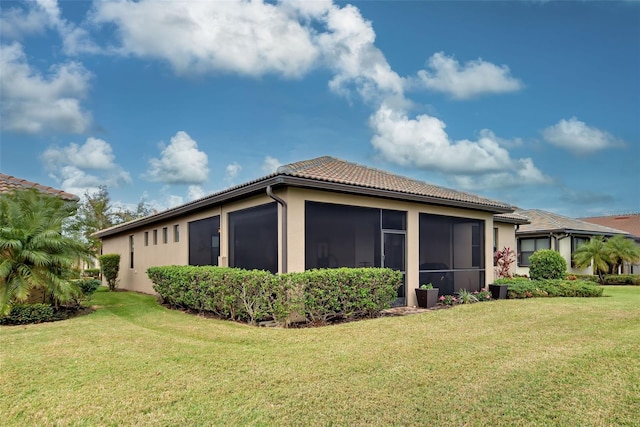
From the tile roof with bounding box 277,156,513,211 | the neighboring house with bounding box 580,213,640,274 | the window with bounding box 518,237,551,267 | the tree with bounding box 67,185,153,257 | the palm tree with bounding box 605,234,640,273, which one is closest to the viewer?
the tile roof with bounding box 277,156,513,211

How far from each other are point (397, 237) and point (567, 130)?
1212 centimetres

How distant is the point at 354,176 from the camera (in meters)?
11.1

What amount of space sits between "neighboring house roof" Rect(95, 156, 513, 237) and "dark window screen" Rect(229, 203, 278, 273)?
517mm

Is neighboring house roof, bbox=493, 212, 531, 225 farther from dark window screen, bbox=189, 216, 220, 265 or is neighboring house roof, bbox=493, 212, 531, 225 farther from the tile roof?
dark window screen, bbox=189, 216, 220, 265

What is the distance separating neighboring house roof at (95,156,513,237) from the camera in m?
8.84

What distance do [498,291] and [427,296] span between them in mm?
3603

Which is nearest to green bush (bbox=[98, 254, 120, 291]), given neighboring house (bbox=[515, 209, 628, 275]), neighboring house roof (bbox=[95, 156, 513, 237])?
neighboring house roof (bbox=[95, 156, 513, 237])

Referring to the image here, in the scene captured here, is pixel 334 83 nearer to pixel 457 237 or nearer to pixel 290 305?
pixel 457 237

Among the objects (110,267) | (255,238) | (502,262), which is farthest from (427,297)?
(110,267)

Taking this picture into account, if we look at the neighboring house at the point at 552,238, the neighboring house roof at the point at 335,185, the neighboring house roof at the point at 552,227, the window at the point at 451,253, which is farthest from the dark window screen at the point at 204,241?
the neighboring house at the point at 552,238

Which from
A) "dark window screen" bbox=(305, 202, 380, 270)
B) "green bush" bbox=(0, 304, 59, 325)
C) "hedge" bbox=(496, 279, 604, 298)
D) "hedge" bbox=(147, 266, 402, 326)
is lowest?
"hedge" bbox=(496, 279, 604, 298)

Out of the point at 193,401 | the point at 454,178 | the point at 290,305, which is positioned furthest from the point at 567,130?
the point at 193,401

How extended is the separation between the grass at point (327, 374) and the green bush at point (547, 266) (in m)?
8.08

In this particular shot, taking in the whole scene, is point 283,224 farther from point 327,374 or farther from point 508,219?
point 508,219
